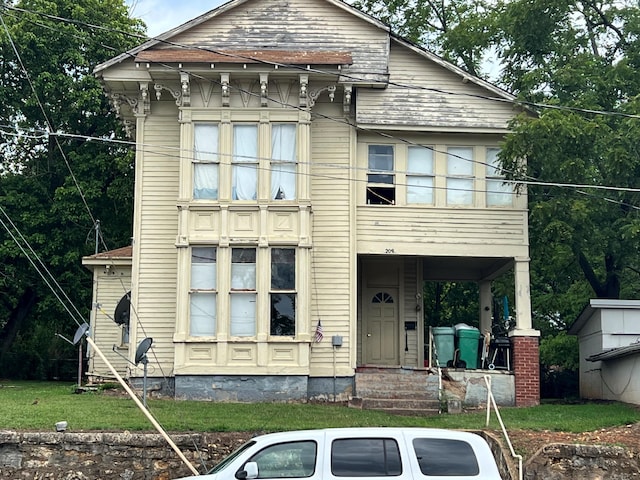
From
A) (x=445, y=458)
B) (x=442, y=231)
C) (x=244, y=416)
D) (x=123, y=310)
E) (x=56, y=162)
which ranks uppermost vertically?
(x=56, y=162)

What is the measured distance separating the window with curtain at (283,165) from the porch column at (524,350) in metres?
5.97

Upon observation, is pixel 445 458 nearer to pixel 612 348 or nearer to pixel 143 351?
pixel 143 351

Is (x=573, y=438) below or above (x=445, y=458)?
below

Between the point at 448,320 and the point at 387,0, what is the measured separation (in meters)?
15.3

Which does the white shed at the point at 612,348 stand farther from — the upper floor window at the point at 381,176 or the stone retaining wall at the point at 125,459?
the upper floor window at the point at 381,176

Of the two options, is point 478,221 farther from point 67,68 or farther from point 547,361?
point 67,68

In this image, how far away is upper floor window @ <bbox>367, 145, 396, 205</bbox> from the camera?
22984 millimetres

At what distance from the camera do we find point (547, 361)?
3012cm

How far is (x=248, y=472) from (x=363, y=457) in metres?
1.42

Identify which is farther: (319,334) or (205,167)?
(205,167)

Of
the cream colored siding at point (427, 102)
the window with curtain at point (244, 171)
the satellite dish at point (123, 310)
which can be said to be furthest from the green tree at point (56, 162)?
the cream colored siding at point (427, 102)

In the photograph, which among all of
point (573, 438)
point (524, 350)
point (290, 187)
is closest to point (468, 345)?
point (524, 350)

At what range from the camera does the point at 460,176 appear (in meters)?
23.0

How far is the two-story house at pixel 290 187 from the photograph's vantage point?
21.6 m
